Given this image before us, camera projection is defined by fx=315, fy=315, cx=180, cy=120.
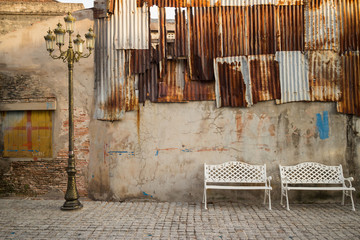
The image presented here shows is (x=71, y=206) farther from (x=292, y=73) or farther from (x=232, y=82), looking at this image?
(x=292, y=73)

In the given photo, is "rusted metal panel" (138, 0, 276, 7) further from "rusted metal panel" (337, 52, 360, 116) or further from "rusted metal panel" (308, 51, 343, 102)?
"rusted metal panel" (337, 52, 360, 116)

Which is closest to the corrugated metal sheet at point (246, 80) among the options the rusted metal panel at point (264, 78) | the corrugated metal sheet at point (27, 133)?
the rusted metal panel at point (264, 78)

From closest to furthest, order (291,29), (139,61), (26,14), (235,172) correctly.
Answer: (235,172), (291,29), (139,61), (26,14)

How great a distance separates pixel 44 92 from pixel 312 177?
25.0ft

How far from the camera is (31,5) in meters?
9.00

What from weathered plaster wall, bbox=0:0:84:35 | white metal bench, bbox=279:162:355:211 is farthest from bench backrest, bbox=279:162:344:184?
weathered plaster wall, bbox=0:0:84:35

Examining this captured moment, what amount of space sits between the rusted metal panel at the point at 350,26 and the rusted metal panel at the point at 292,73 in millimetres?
1125

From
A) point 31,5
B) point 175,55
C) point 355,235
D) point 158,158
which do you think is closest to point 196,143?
point 158,158

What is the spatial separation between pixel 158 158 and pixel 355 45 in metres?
6.03

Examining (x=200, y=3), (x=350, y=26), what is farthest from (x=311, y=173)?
(x=200, y=3)

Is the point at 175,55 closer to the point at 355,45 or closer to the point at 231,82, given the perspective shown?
the point at 231,82

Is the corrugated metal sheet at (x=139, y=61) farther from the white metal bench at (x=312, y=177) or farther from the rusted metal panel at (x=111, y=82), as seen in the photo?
the white metal bench at (x=312, y=177)

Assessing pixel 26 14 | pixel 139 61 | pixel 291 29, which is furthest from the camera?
pixel 26 14

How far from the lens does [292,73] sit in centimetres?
841
